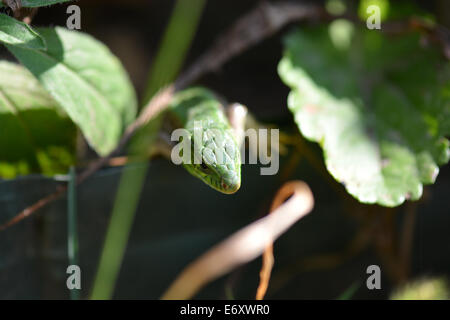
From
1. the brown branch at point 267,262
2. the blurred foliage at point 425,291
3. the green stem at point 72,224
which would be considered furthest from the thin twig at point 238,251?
the blurred foliage at point 425,291

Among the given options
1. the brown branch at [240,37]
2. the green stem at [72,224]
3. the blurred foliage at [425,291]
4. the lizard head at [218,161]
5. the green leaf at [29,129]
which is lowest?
the blurred foliage at [425,291]

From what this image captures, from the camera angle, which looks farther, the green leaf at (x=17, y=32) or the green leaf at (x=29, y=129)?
the green leaf at (x=29, y=129)

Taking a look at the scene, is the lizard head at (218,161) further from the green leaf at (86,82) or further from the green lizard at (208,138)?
the green leaf at (86,82)

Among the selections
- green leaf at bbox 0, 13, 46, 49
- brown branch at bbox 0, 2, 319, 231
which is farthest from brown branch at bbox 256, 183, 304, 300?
green leaf at bbox 0, 13, 46, 49

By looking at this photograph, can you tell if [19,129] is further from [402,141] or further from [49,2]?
[402,141]

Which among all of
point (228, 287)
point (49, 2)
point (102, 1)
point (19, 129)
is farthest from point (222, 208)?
point (102, 1)

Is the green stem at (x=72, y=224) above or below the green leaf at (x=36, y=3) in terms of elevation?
below

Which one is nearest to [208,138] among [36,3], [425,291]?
[36,3]

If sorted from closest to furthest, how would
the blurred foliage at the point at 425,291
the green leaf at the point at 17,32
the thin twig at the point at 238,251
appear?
the green leaf at the point at 17,32 < the thin twig at the point at 238,251 < the blurred foliage at the point at 425,291
